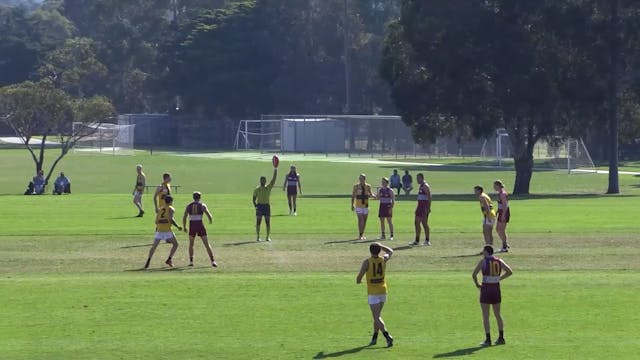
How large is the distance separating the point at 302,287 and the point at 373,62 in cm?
11965

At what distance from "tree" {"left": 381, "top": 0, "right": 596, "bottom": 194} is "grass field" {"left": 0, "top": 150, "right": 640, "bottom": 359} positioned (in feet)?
38.4

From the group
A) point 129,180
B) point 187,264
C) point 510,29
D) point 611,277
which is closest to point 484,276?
point 611,277

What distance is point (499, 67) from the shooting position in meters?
69.5

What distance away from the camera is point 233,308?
27.2 meters

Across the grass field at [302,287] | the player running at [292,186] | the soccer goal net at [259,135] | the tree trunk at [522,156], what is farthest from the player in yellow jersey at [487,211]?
the soccer goal net at [259,135]

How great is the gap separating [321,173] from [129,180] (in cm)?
1509

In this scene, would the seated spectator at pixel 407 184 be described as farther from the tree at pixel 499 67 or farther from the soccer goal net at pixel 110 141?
the soccer goal net at pixel 110 141

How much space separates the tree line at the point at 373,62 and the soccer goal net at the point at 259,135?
26.2 ft

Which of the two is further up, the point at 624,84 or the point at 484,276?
the point at 624,84

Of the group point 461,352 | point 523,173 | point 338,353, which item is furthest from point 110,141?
point 461,352

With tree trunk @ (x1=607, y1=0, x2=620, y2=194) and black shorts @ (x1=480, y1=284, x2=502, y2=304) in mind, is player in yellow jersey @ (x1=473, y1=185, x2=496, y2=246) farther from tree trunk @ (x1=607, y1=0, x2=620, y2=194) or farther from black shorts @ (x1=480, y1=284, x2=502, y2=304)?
tree trunk @ (x1=607, y1=0, x2=620, y2=194)

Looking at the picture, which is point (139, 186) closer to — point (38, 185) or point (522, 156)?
point (38, 185)

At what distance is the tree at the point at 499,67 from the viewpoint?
6844cm

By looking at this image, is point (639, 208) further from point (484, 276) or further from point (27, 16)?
point (27, 16)
